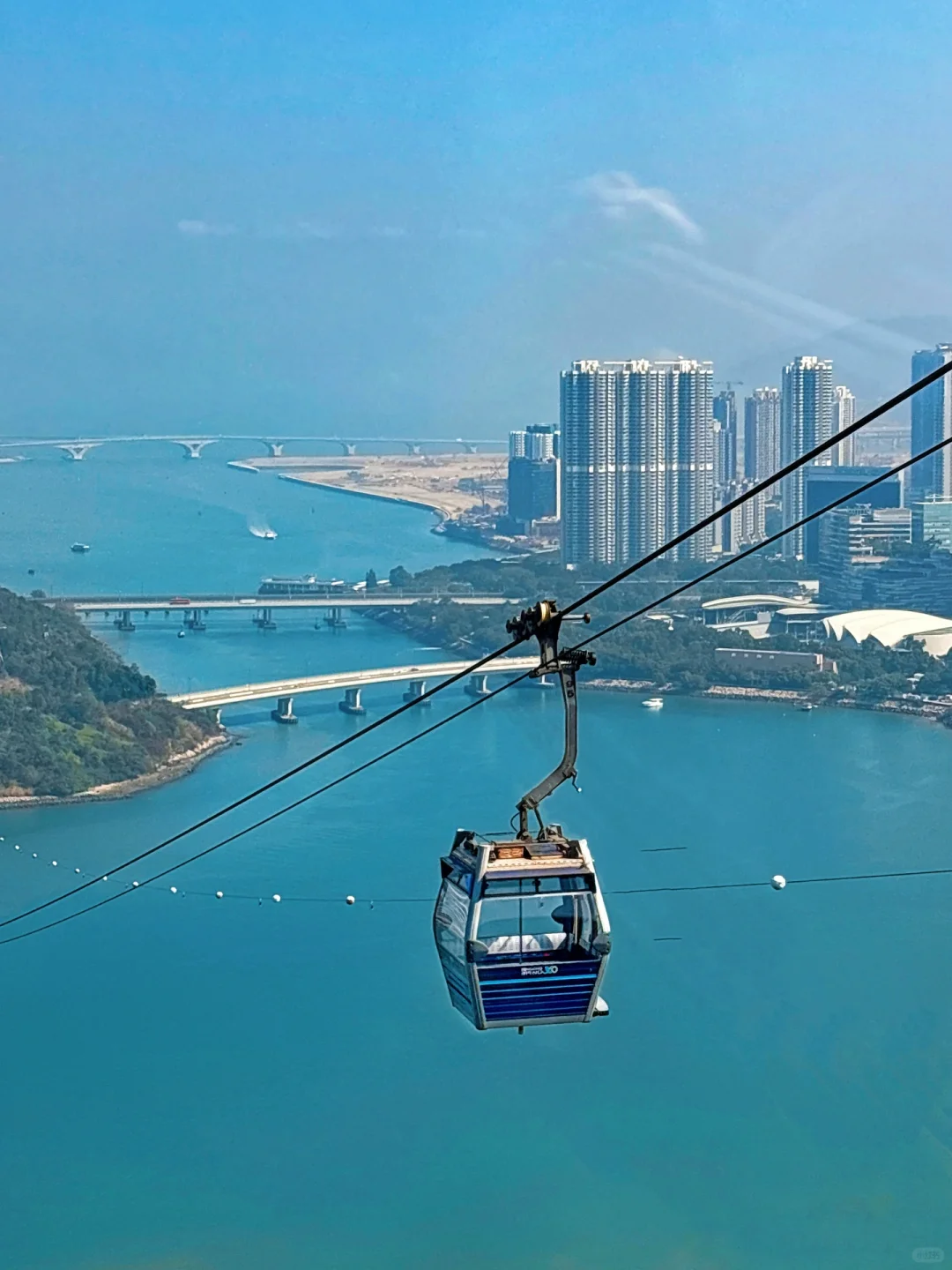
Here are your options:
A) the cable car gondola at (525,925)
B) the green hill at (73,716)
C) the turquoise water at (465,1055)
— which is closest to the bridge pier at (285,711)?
the green hill at (73,716)

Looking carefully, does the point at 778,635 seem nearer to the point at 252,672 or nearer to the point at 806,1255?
the point at 252,672

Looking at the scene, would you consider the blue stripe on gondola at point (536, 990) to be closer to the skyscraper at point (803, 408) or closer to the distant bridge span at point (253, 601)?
the distant bridge span at point (253, 601)

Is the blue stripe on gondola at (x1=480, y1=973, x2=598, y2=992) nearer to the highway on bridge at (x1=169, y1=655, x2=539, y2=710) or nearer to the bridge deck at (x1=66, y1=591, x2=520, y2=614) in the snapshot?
the highway on bridge at (x1=169, y1=655, x2=539, y2=710)

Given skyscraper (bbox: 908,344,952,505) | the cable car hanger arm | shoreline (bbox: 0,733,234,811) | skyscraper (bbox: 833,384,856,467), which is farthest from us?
skyscraper (bbox: 833,384,856,467)

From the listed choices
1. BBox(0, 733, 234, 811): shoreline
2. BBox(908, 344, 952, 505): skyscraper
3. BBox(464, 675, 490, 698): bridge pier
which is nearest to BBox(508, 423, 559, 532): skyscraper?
BBox(908, 344, 952, 505): skyscraper

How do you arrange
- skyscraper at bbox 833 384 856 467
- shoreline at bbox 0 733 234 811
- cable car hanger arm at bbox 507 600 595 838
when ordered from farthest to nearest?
skyscraper at bbox 833 384 856 467, shoreline at bbox 0 733 234 811, cable car hanger arm at bbox 507 600 595 838

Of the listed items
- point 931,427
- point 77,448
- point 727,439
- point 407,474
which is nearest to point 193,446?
point 77,448
